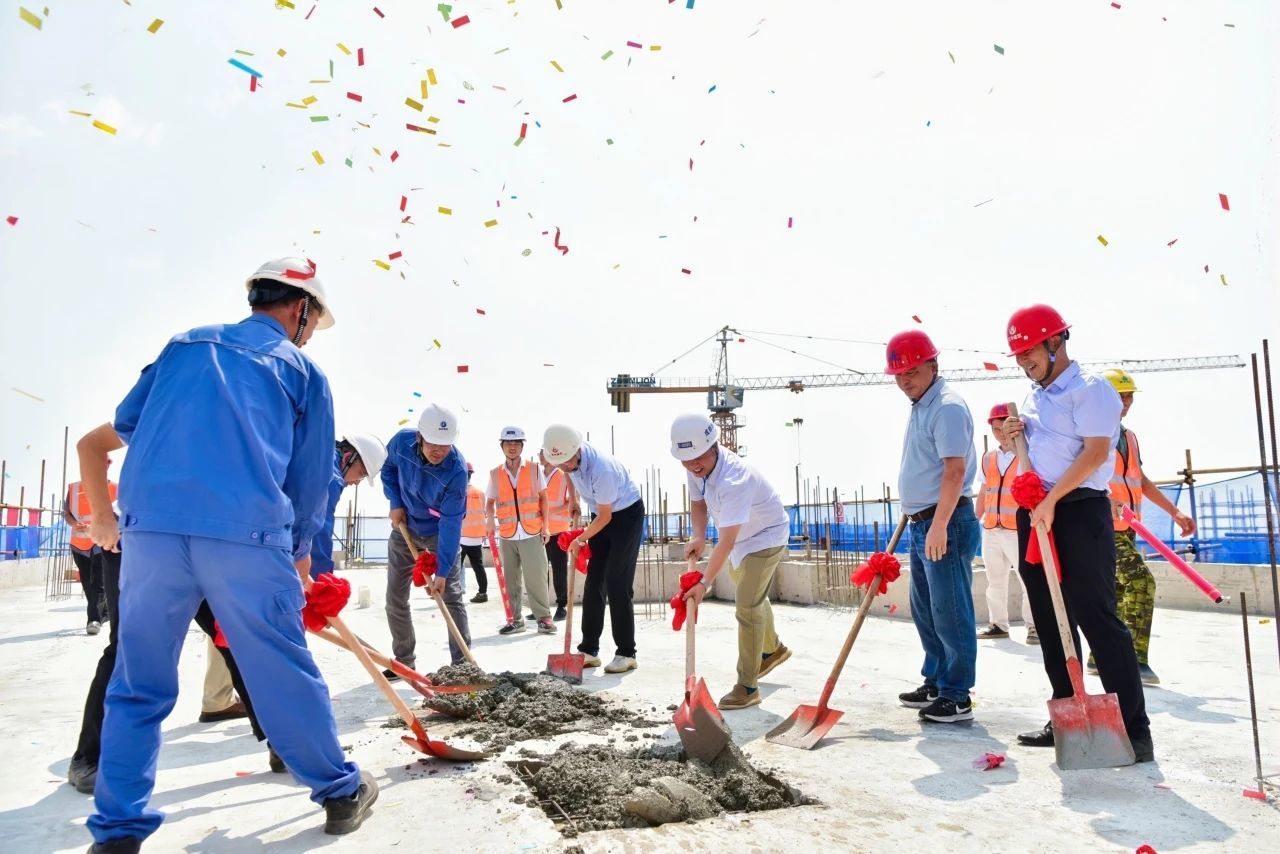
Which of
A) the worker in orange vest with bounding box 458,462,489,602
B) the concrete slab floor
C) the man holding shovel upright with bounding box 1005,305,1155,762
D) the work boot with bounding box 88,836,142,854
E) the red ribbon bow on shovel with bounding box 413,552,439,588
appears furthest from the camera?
the worker in orange vest with bounding box 458,462,489,602

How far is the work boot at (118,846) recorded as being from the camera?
2.08 metres

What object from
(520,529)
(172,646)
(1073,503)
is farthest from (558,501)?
(172,646)

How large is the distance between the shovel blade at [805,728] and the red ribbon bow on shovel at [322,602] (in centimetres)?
183

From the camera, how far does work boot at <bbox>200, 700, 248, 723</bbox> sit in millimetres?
4020

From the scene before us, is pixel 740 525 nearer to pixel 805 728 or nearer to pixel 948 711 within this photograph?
pixel 805 728

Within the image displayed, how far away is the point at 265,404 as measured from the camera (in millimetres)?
2336

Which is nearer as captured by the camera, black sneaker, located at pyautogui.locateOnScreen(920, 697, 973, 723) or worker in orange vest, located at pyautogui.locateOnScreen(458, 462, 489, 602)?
black sneaker, located at pyautogui.locateOnScreen(920, 697, 973, 723)

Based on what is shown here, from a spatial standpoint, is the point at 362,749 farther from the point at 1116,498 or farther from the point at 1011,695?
the point at 1116,498

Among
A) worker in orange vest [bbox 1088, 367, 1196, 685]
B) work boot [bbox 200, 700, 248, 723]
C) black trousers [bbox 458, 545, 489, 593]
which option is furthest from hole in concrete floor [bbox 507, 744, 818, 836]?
black trousers [bbox 458, 545, 489, 593]

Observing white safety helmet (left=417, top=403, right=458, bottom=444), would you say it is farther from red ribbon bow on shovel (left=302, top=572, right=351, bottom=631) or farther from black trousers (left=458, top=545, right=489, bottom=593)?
black trousers (left=458, top=545, right=489, bottom=593)

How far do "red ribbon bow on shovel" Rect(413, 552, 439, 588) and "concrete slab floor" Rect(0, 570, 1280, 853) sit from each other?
24.8 inches

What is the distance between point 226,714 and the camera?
160 inches

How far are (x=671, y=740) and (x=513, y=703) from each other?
88 centimetres

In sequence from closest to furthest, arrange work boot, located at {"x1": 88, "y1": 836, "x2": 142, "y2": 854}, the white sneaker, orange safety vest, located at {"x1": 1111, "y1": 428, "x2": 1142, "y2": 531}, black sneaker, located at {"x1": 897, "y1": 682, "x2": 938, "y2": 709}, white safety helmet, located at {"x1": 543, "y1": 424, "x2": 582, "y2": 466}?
work boot, located at {"x1": 88, "y1": 836, "x2": 142, "y2": 854} < black sneaker, located at {"x1": 897, "y1": 682, "x2": 938, "y2": 709} < orange safety vest, located at {"x1": 1111, "y1": 428, "x2": 1142, "y2": 531} < the white sneaker < white safety helmet, located at {"x1": 543, "y1": 424, "x2": 582, "y2": 466}
